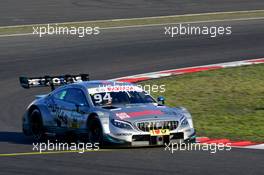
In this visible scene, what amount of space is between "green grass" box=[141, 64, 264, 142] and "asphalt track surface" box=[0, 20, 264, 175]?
2077 mm

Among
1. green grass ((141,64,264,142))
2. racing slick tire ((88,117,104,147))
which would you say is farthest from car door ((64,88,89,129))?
green grass ((141,64,264,142))

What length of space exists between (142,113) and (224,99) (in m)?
6.87

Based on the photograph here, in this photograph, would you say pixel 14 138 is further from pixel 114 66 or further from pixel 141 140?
pixel 114 66

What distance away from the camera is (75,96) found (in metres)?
18.1

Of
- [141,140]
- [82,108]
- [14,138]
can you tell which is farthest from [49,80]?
Result: [141,140]

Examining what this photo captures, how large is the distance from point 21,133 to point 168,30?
15.2 metres

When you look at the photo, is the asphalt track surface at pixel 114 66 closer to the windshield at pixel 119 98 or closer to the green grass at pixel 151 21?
the green grass at pixel 151 21

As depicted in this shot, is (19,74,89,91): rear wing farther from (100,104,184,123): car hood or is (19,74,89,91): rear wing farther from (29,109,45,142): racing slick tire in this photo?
(100,104,184,123): car hood

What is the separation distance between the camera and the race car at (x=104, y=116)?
16.4 m

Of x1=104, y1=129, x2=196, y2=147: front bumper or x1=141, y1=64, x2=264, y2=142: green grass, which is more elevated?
x1=104, y1=129, x2=196, y2=147: front bumper

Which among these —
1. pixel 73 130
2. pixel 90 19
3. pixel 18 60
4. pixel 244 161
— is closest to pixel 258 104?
pixel 73 130

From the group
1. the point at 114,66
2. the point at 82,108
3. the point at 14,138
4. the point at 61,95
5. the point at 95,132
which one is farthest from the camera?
the point at 114,66

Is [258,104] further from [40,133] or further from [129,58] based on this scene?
[129,58]

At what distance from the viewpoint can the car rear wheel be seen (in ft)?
61.5
